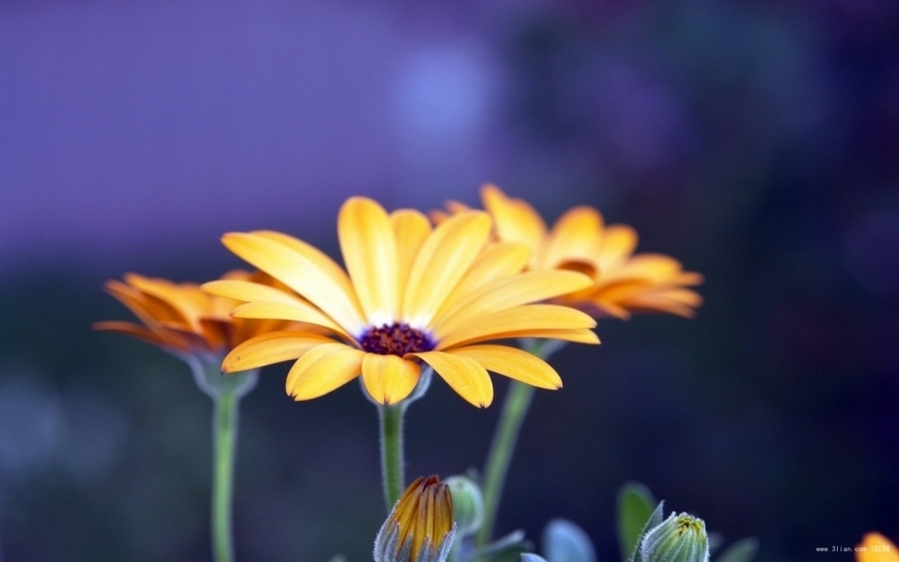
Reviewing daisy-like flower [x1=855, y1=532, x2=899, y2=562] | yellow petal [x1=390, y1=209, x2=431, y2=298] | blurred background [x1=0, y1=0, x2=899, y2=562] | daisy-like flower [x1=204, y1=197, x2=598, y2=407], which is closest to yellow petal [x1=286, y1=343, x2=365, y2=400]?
daisy-like flower [x1=204, y1=197, x2=598, y2=407]

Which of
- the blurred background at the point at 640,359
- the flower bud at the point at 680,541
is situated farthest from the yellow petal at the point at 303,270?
the blurred background at the point at 640,359

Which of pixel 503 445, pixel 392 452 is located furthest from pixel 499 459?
pixel 392 452

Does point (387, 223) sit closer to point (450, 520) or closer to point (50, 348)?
point (450, 520)

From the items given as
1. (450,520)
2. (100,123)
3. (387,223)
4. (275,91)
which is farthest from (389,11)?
(450,520)

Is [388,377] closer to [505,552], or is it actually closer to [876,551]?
[505,552]

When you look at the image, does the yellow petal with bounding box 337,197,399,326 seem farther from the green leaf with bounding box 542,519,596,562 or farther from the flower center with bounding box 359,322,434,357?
the green leaf with bounding box 542,519,596,562

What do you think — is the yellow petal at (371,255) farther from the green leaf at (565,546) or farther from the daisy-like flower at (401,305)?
the green leaf at (565,546)
